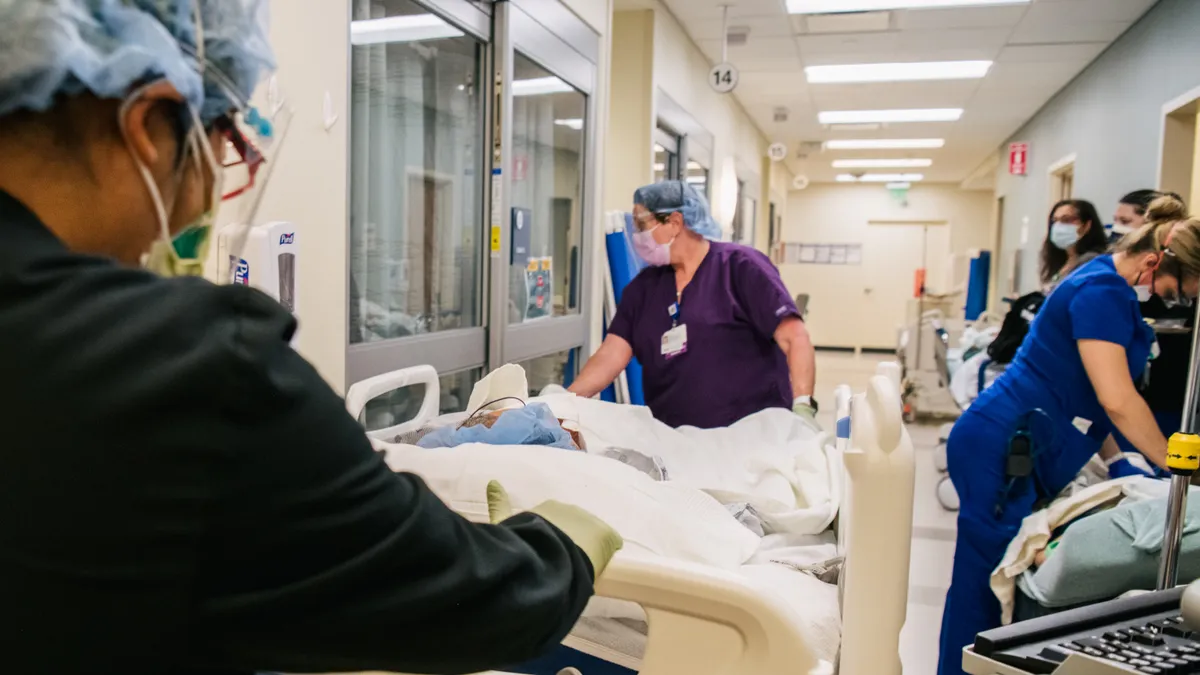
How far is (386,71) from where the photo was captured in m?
2.47

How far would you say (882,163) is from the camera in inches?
451

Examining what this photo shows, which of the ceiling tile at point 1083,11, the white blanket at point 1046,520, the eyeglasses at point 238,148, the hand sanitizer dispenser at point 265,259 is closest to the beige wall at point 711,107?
the ceiling tile at point 1083,11

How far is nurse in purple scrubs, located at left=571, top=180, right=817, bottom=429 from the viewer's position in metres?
2.47

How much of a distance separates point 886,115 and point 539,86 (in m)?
5.51

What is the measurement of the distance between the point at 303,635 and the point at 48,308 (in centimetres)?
26

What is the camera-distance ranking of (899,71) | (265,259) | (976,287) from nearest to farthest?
(265,259) < (899,71) < (976,287)

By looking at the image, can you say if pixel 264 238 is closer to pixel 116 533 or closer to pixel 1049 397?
pixel 116 533

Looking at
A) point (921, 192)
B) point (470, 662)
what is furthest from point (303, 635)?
point (921, 192)

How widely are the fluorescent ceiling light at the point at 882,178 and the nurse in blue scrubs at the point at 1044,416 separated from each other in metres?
10.8

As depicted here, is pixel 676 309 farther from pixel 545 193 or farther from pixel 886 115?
pixel 886 115

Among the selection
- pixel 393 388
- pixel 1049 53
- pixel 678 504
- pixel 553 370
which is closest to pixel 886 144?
pixel 1049 53

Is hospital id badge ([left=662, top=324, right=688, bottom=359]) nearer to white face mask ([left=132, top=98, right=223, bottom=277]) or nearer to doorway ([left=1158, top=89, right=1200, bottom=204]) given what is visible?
white face mask ([left=132, top=98, right=223, bottom=277])

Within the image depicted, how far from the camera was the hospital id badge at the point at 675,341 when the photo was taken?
8.33ft

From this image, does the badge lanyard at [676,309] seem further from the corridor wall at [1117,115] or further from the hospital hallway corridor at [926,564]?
the corridor wall at [1117,115]
